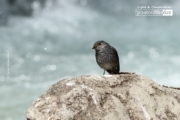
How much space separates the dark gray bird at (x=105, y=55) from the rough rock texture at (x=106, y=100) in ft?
6.41

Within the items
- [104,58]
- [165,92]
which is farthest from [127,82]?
[104,58]

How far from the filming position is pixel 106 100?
8.70 meters

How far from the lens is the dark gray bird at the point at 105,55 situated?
11.6 metres

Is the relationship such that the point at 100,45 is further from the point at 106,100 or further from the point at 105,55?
the point at 106,100

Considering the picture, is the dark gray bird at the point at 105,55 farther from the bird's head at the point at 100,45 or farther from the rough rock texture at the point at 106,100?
the rough rock texture at the point at 106,100

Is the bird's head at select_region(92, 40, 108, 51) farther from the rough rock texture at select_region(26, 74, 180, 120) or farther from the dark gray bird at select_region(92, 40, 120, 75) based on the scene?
the rough rock texture at select_region(26, 74, 180, 120)

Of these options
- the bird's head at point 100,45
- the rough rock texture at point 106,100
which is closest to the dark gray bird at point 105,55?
the bird's head at point 100,45

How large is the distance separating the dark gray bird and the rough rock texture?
1953mm

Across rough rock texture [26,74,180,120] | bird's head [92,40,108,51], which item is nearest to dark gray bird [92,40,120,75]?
bird's head [92,40,108,51]

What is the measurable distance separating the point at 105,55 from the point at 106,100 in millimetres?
3144

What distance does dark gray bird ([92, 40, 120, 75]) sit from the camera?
11.6 metres

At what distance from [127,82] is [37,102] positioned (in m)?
2.55

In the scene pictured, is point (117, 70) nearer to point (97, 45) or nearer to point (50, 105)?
point (97, 45)

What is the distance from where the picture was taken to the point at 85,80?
898cm
